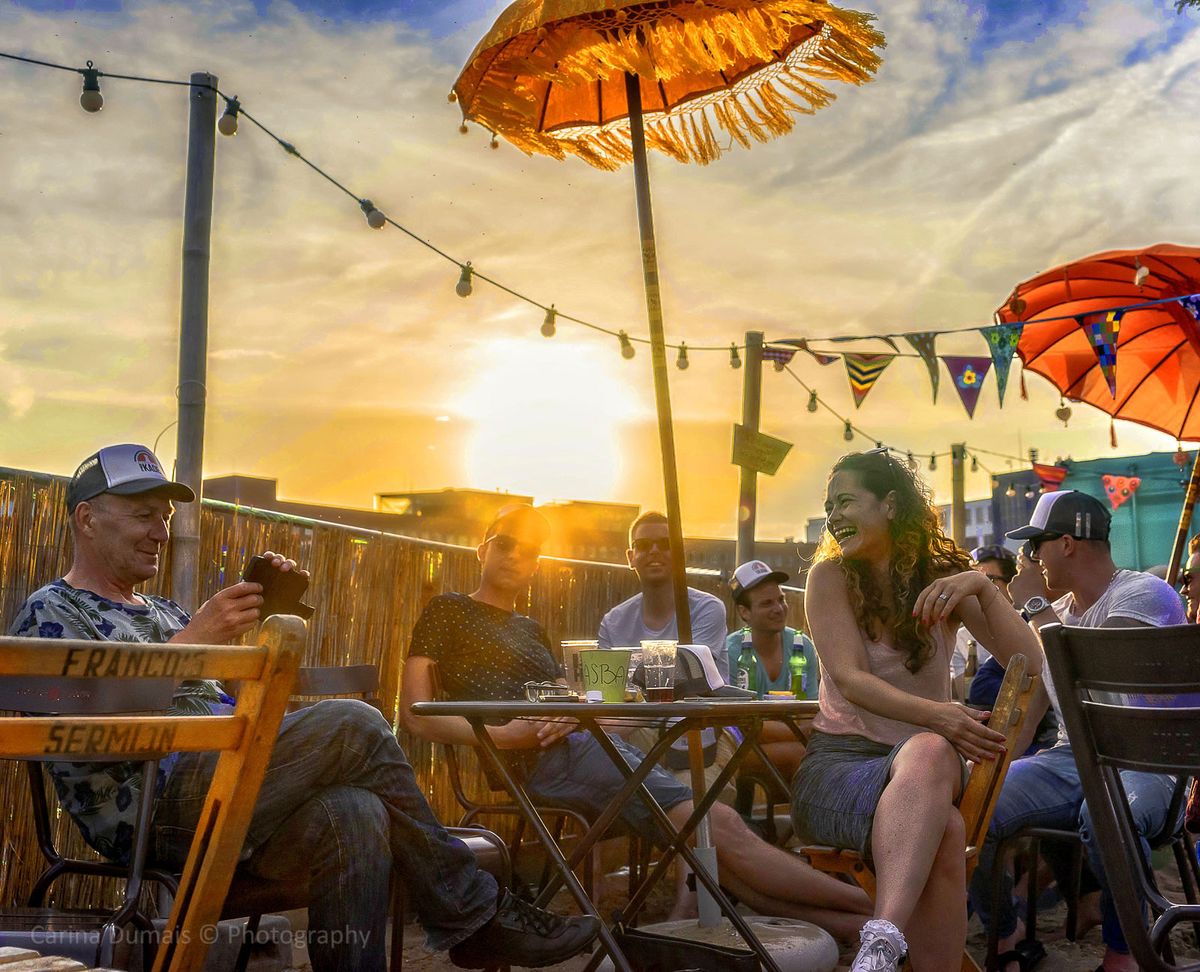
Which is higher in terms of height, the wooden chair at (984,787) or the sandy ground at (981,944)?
the wooden chair at (984,787)

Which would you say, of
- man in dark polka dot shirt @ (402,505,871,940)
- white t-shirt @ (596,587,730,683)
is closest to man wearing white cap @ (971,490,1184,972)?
man in dark polka dot shirt @ (402,505,871,940)

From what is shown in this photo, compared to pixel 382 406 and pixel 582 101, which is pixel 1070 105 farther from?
pixel 382 406

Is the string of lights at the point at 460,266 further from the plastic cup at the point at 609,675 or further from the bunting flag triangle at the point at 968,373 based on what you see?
the plastic cup at the point at 609,675

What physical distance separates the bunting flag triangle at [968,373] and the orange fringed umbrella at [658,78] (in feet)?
17.4

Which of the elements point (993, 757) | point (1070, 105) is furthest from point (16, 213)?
point (1070, 105)

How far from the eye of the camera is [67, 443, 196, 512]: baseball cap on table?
323cm

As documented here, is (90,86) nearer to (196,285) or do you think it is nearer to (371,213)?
(196,285)

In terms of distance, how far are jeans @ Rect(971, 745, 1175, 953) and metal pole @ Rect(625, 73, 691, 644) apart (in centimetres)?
127

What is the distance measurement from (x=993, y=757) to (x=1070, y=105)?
582cm

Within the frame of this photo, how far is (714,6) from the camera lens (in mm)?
3385

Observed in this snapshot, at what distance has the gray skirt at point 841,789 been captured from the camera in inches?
113

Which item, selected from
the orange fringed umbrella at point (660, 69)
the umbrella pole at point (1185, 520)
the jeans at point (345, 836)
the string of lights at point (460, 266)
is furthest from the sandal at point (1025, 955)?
the umbrella pole at point (1185, 520)

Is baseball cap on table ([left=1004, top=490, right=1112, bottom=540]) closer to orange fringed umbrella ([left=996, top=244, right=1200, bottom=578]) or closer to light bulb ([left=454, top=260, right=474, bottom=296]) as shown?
orange fringed umbrella ([left=996, top=244, right=1200, bottom=578])

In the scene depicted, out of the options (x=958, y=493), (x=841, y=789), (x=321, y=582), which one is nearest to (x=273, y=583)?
(x=841, y=789)
